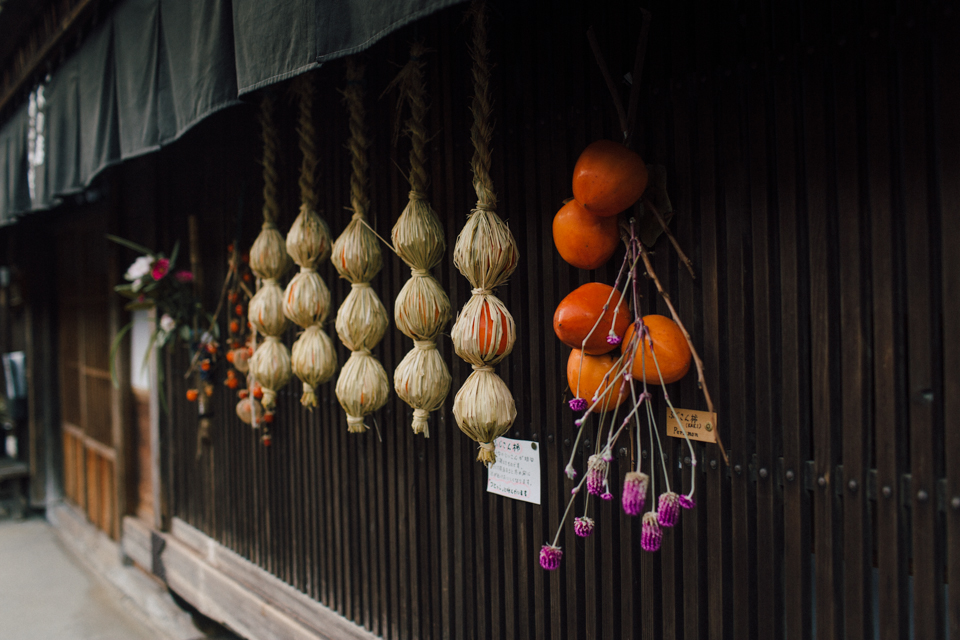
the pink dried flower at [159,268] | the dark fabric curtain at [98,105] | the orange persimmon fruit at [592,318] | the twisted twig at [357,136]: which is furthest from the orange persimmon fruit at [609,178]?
the pink dried flower at [159,268]

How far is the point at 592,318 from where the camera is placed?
1431mm

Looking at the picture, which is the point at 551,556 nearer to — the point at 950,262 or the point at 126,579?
the point at 950,262

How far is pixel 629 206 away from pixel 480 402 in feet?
2.04

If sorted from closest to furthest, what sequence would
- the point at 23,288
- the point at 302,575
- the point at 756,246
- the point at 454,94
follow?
the point at 756,246 < the point at 454,94 < the point at 302,575 < the point at 23,288

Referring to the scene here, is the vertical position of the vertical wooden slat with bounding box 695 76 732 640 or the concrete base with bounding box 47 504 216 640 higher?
the vertical wooden slat with bounding box 695 76 732 640

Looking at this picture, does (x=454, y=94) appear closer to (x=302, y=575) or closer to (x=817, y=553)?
(x=817, y=553)

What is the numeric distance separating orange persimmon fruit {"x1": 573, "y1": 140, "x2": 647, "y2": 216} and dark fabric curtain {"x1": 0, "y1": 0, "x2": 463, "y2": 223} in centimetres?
46

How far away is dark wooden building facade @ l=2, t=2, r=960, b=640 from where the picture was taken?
1149mm

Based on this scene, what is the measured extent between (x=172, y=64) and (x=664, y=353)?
6.73 ft

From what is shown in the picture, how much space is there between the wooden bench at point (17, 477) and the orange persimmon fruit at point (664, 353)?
6.79 m

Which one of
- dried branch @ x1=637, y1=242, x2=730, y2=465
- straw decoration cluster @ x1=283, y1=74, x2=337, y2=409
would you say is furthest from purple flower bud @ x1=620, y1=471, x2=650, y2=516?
straw decoration cluster @ x1=283, y1=74, x2=337, y2=409

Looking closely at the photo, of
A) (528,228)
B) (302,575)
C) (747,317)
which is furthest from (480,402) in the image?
(302,575)

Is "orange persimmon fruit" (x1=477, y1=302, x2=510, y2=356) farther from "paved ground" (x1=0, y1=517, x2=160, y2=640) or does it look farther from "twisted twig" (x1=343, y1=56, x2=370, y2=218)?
"paved ground" (x1=0, y1=517, x2=160, y2=640)

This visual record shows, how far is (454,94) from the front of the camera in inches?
80.5
